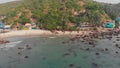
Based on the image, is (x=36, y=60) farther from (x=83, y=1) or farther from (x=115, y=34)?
(x=83, y=1)

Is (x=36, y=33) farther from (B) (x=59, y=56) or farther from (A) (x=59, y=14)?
(B) (x=59, y=56)

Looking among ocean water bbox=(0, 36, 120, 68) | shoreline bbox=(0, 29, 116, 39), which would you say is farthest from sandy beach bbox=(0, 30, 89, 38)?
ocean water bbox=(0, 36, 120, 68)

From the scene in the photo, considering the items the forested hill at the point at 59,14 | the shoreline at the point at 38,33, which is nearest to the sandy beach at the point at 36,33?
the shoreline at the point at 38,33

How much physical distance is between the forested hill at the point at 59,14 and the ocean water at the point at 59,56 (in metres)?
27.5

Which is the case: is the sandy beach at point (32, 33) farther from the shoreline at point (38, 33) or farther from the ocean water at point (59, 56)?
the ocean water at point (59, 56)

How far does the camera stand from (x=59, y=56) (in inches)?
1941

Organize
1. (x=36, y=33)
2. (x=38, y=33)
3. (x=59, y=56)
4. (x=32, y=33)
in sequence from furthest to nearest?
(x=38, y=33) → (x=32, y=33) → (x=36, y=33) → (x=59, y=56)

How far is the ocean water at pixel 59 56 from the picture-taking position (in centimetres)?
4278

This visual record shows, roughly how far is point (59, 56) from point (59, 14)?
48796 millimetres

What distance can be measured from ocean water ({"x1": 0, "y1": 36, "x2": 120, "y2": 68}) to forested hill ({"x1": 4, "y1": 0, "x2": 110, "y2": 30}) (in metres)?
27.5

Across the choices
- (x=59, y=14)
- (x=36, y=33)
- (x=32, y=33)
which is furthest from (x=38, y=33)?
(x=59, y=14)

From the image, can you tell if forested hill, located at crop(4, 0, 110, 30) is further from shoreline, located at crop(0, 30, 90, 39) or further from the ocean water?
the ocean water

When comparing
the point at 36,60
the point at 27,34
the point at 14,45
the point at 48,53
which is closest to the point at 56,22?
the point at 27,34

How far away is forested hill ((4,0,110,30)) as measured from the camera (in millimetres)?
91938
